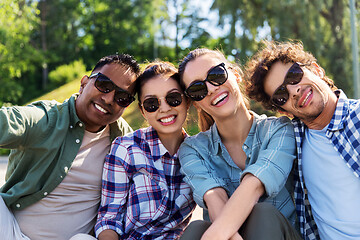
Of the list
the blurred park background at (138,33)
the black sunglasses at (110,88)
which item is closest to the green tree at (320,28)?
the blurred park background at (138,33)

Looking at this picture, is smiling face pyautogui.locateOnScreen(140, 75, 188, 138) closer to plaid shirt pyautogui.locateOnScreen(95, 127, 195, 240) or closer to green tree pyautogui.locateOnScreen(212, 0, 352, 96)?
plaid shirt pyautogui.locateOnScreen(95, 127, 195, 240)

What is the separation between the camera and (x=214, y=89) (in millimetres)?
2523

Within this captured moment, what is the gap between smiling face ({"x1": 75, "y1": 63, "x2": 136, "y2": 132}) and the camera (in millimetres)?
2775

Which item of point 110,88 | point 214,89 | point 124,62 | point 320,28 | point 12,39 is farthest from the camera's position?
point 12,39

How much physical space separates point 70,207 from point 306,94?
1.83 meters

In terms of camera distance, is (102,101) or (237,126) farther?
(102,101)

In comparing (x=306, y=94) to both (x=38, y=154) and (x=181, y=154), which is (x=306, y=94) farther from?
(x=38, y=154)

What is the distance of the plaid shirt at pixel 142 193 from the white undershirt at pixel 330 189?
86 centimetres

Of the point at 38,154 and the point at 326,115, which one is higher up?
the point at 326,115

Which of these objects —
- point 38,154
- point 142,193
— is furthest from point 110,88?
point 142,193

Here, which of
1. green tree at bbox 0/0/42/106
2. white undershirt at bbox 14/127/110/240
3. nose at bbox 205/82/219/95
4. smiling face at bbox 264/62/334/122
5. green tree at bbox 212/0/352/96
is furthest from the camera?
green tree at bbox 0/0/42/106

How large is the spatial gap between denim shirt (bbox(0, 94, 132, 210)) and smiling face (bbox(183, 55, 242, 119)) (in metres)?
0.94

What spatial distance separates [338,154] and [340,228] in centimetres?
45

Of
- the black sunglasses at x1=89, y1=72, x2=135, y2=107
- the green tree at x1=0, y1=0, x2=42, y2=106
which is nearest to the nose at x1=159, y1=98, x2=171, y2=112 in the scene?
the black sunglasses at x1=89, y1=72, x2=135, y2=107
